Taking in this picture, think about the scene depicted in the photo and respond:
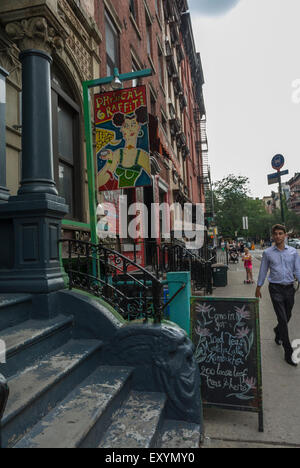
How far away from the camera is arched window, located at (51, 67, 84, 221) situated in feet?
20.2

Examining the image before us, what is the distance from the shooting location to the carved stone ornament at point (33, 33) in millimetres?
3996

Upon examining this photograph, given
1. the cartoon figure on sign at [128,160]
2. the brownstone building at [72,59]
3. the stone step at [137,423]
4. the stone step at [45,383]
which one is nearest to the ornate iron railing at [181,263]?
the cartoon figure on sign at [128,160]

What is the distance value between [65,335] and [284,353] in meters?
3.58

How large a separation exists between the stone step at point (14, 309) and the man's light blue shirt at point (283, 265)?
3.58 meters

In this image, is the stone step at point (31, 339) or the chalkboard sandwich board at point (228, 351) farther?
the chalkboard sandwich board at point (228, 351)

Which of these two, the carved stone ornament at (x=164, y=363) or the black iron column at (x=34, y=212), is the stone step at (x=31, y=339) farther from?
the carved stone ornament at (x=164, y=363)

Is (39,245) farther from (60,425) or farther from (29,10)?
(29,10)

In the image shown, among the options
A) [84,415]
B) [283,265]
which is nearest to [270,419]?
[84,415]

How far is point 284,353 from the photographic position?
5.14 m

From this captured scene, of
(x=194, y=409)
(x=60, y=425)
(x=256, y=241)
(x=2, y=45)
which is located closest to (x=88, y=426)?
(x=60, y=425)

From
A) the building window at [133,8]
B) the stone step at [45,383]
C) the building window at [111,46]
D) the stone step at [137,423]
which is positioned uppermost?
the building window at [133,8]

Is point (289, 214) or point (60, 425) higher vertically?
point (289, 214)

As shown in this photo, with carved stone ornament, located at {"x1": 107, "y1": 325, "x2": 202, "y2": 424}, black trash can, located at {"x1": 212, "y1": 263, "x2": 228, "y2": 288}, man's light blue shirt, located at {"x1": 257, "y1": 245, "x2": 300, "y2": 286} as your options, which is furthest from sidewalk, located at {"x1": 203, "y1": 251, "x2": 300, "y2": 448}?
black trash can, located at {"x1": 212, "y1": 263, "x2": 228, "y2": 288}

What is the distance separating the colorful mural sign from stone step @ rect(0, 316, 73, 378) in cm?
265
